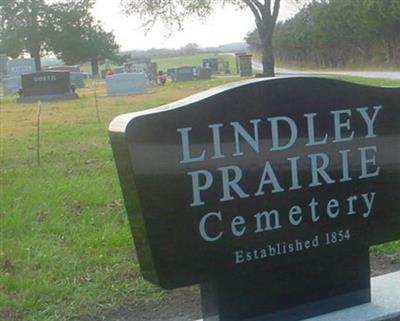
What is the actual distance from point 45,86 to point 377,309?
29.7m

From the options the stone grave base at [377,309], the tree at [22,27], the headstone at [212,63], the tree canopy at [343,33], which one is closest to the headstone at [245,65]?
the tree canopy at [343,33]

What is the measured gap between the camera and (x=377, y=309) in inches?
163

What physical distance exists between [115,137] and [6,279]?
1.97 m

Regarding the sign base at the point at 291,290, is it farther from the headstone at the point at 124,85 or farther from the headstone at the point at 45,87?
the headstone at the point at 45,87

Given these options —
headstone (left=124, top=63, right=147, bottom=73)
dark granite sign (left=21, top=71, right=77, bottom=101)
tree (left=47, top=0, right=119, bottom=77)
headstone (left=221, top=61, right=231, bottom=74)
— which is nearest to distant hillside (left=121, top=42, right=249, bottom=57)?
tree (left=47, top=0, right=119, bottom=77)

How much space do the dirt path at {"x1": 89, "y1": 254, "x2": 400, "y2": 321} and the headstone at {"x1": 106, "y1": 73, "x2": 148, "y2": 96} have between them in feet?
91.2

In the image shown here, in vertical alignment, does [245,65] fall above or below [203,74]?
above

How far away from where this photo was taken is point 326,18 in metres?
45.2

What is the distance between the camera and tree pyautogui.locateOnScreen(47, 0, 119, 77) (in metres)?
65.1

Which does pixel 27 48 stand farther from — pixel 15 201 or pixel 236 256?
pixel 236 256

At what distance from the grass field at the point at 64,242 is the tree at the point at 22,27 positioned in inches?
2115

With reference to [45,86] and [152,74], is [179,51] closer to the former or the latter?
[152,74]

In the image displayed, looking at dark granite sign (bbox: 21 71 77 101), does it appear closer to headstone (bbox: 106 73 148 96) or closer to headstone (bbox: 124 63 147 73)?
headstone (bbox: 106 73 148 96)

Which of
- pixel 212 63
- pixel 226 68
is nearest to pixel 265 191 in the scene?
pixel 212 63
